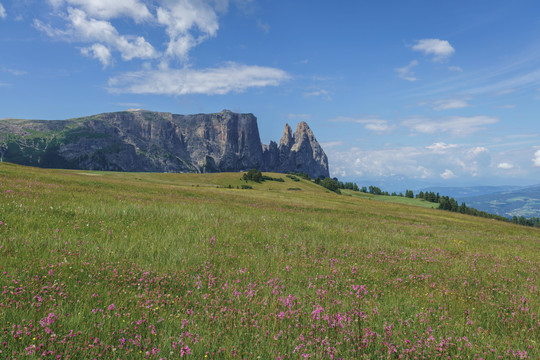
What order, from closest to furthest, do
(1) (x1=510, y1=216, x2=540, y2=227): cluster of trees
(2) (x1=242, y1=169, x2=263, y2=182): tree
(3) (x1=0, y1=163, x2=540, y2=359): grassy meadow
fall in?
(3) (x1=0, y1=163, x2=540, y2=359): grassy meadow
(2) (x1=242, y1=169, x2=263, y2=182): tree
(1) (x1=510, y1=216, x2=540, y2=227): cluster of trees

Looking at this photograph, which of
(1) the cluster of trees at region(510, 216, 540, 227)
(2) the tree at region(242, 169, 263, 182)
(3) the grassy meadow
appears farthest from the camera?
(1) the cluster of trees at region(510, 216, 540, 227)

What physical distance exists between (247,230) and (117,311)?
6.73 meters

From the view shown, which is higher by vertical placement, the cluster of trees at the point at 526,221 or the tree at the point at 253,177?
the tree at the point at 253,177

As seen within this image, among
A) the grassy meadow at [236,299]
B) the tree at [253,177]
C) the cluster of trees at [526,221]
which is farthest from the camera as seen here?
the cluster of trees at [526,221]

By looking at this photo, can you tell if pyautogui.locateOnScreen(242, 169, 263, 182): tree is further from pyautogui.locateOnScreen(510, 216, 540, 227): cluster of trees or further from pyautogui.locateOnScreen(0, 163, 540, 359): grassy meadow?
pyautogui.locateOnScreen(510, 216, 540, 227): cluster of trees

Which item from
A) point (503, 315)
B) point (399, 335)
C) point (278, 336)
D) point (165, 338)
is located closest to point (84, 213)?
point (165, 338)

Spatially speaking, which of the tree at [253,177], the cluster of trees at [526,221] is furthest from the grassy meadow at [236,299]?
the cluster of trees at [526,221]

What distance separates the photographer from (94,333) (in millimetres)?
3371

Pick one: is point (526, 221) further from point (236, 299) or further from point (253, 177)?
point (236, 299)

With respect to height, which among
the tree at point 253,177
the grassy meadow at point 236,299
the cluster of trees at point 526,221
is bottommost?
the cluster of trees at point 526,221

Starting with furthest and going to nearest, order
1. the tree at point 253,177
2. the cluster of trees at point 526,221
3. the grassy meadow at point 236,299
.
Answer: the cluster of trees at point 526,221, the tree at point 253,177, the grassy meadow at point 236,299

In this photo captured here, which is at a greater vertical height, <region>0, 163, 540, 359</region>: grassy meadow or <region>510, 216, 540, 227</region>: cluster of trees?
<region>0, 163, 540, 359</region>: grassy meadow

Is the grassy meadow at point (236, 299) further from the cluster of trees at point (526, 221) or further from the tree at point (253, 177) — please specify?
the cluster of trees at point (526, 221)

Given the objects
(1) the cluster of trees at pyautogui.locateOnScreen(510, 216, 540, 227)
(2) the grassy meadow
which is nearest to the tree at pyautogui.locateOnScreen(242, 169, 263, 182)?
(2) the grassy meadow
